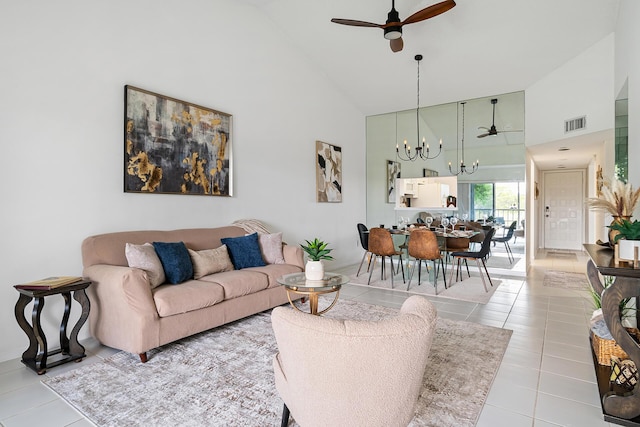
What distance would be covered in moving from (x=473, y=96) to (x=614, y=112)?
2.09 metres

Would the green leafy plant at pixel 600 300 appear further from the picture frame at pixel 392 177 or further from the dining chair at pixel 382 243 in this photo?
the picture frame at pixel 392 177

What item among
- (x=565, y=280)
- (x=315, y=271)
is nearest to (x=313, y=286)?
(x=315, y=271)

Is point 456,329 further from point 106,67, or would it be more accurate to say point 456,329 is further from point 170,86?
point 106,67

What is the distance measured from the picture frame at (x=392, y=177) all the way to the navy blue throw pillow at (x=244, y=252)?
397 centimetres

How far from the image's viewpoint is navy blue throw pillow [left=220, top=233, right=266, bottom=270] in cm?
396

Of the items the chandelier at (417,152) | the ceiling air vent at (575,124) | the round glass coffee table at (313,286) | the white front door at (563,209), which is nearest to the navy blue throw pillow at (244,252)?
the round glass coffee table at (313,286)

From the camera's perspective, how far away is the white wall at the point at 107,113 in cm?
280

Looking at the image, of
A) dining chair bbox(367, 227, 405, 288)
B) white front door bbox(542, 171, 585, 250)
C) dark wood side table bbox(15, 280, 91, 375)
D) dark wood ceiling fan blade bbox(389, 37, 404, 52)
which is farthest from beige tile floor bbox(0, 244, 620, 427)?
white front door bbox(542, 171, 585, 250)

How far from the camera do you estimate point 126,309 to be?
105 inches

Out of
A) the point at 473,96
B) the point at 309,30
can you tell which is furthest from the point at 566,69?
the point at 309,30

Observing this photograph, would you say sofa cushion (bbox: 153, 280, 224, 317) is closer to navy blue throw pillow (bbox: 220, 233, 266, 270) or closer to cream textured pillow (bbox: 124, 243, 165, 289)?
cream textured pillow (bbox: 124, 243, 165, 289)

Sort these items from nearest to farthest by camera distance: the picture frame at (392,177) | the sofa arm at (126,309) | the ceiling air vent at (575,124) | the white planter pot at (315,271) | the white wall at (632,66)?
the sofa arm at (126,309) < the white planter pot at (315,271) < the white wall at (632,66) < the ceiling air vent at (575,124) < the picture frame at (392,177)

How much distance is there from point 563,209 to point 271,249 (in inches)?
357

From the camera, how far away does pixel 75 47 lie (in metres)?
3.12
